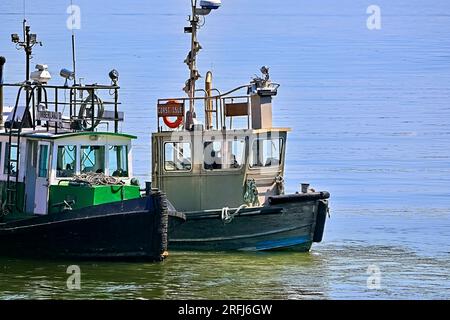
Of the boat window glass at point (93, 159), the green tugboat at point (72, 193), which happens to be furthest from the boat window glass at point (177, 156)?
the boat window glass at point (93, 159)

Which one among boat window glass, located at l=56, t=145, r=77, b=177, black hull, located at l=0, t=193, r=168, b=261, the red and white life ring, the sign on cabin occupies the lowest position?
black hull, located at l=0, t=193, r=168, b=261

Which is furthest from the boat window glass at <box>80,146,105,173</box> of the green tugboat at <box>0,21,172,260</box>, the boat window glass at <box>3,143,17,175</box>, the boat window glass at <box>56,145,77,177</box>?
the boat window glass at <box>3,143,17,175</box>

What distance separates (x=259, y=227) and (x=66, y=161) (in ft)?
12.5

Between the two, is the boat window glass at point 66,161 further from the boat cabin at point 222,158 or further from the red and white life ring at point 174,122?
the red and white life ring at point 174,122

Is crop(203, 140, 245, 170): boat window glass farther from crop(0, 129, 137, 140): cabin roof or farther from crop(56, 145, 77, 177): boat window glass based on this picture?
crop(56, 145, 77, 177): boat window glass

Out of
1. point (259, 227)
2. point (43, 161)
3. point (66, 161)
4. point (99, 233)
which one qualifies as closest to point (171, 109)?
point (259, 227)

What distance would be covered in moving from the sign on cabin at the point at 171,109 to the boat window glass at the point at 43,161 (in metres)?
3.04

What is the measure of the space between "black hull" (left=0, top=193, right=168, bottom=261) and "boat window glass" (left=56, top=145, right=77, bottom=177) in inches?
40.0

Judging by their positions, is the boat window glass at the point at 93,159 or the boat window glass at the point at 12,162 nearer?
the boat window glass at the point at 93,159

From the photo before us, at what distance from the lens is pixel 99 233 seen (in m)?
22.9

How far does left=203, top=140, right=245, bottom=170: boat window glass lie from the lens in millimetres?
25797

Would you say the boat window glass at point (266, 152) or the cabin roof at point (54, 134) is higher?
the cabin roof at point (54, 134)

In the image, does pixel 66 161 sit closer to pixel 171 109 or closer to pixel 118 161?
pixel 118 161

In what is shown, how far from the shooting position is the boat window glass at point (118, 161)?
79.9 feet
